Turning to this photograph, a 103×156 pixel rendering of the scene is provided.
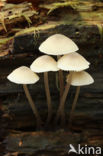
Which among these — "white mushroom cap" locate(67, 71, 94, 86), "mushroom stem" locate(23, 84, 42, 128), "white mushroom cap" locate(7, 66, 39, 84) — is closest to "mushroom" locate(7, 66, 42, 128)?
"white mushroom cap" locate(7, 66, 39, 84)

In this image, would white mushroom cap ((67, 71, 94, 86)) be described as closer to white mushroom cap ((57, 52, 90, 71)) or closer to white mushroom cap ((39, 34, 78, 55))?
white mushroom cap ((57, 52, 90, 71))

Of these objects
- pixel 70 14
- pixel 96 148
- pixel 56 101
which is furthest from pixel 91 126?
pixel 70 14

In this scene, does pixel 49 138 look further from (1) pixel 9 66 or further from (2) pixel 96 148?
(1) pixel 9 66

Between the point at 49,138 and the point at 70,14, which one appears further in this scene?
the point at 70,14

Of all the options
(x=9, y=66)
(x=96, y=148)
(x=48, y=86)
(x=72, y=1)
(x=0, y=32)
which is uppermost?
(x=72, y=1)

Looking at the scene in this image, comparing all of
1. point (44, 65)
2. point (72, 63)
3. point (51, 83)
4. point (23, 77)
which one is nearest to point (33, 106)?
point (51, 83)

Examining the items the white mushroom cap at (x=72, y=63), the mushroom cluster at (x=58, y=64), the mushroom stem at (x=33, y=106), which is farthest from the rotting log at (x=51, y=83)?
the white mushroom cap at (x=72, y=63)

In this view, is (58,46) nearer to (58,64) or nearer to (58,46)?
(58,46)

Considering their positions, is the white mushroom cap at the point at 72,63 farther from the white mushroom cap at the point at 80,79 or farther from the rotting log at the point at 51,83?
the rotting log at the point at 51,83
